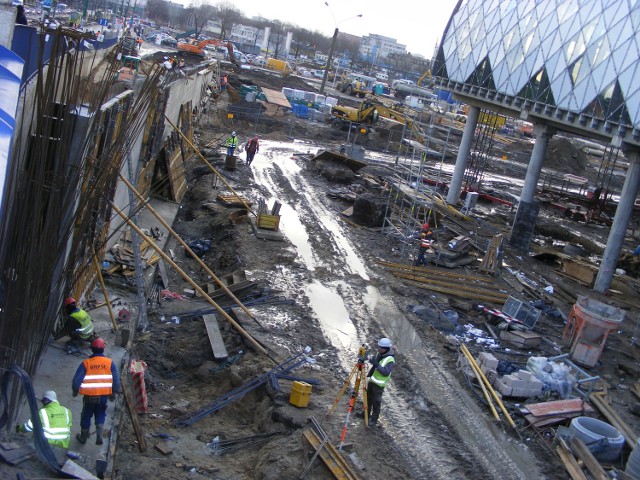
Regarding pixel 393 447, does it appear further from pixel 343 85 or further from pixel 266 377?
pixel 343 85

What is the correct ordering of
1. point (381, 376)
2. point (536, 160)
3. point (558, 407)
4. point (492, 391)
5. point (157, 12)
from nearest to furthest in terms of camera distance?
point (381, 376) → point (558, 407) → point (492, 391) → point (536, 160) → point (157, 12)

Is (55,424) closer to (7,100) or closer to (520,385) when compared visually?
(7,100)

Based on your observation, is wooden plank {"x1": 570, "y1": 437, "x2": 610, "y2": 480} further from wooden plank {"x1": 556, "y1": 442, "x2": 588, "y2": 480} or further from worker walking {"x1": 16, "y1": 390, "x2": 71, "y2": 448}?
worker walking {"x1": 16, "y1": 390, "x2": 71, "y2": 448}

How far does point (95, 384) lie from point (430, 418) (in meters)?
5.89

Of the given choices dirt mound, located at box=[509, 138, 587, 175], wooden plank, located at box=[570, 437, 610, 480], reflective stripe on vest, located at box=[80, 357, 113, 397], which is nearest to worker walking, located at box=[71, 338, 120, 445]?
reflective stripe on vest, located at box=[80, 357, 113, 397]

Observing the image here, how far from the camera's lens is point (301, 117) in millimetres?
54281

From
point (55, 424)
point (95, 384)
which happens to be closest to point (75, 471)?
point (55, 424)

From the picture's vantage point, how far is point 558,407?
509 inches

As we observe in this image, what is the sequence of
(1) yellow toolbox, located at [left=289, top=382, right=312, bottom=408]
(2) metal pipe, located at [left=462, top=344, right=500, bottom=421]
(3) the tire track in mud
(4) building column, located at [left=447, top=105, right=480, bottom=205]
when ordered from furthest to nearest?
(4) building column, located at [left=447, top=105, right=480, bottom=205] → (2) metal pipe, located at [left=462, top=344, right=500, bottom=421] → (1) yellow toolbox, located at [left=289, top=382, right=312, bottom=408] → (3) the tire track in mud

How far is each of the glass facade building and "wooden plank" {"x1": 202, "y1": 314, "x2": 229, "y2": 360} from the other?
1537 centimetres

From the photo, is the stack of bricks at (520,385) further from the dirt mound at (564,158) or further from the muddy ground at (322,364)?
the dirt mound at (564,158)

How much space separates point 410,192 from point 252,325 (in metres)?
12.0

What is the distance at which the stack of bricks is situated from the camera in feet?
43.8

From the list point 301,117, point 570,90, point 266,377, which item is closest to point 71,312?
point 266,377
